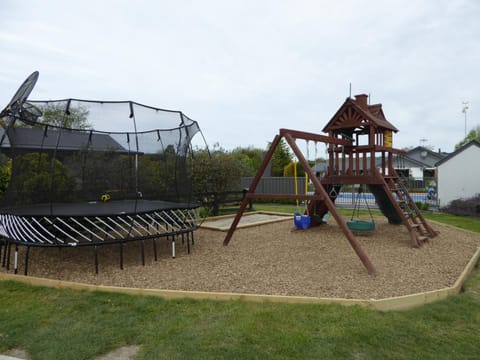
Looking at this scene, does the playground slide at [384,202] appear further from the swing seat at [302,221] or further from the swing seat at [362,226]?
the swing seat at [302,221]

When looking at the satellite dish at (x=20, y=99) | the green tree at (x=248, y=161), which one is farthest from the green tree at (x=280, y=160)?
the satellite dish at (x=20, y=99)

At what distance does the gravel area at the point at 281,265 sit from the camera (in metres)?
4.18

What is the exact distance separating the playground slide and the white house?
22.9 feet

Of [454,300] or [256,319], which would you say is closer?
[256,319]

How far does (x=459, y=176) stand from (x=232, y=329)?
48.0 feet

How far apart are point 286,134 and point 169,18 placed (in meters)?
4.85

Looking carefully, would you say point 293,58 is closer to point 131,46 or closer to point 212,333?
point 131,46

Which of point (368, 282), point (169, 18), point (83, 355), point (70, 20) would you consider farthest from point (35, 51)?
point (368, 282)

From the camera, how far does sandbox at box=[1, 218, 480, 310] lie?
12.8 feet

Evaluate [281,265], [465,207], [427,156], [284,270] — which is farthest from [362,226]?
[427,156]

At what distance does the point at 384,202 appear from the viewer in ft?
26.8

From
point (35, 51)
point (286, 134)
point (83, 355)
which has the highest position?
point (35, 51)

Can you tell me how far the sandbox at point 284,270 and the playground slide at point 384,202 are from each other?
3.66ft

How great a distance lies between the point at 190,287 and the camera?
4.17 metres
